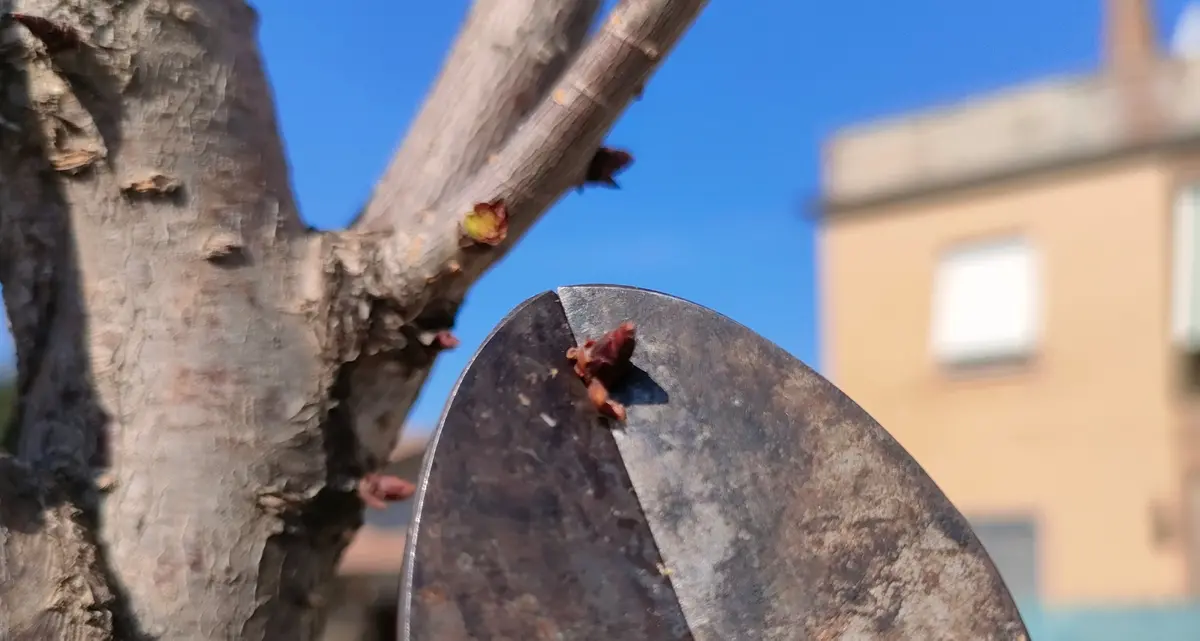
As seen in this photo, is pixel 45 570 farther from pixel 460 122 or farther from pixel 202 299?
pixel 460 122

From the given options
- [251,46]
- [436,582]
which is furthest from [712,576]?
[251,46]

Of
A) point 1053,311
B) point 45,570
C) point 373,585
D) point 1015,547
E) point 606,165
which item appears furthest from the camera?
point 1015,547

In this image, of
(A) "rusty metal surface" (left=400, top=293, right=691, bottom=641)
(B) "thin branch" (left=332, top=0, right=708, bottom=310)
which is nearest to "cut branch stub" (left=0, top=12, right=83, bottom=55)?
(B) "thin branch" (left=332, top=0, right=708, bottom=310)

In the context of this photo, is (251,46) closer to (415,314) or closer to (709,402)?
(415,314)

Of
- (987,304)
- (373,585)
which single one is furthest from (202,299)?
(987,304)

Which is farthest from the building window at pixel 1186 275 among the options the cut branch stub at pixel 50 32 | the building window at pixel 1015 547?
the cut branch stub at pixel 50 32
